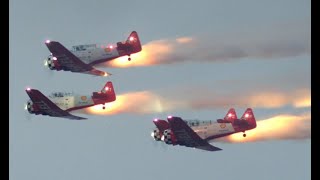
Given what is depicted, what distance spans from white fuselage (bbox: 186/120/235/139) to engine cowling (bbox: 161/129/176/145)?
291 cm

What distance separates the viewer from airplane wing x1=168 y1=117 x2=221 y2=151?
104650 mm

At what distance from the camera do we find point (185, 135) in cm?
10638

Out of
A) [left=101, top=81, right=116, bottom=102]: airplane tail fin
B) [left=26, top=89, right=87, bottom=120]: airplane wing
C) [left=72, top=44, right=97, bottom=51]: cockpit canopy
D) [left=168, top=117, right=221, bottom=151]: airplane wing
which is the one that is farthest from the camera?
[left=101, top=81, right=116, bottom=102]: airplane tail fin

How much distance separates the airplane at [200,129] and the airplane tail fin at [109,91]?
233 inches

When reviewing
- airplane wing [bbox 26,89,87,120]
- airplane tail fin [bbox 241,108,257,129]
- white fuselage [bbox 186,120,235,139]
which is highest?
airplane wing [bbox 26,89,87,120]

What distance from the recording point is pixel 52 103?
352ft

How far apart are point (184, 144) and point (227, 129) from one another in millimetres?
5502

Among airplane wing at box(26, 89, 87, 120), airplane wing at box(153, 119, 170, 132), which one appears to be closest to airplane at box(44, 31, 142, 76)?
airplane wing at box(26, 89, 87, 120)

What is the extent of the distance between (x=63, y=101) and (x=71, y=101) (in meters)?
0.98

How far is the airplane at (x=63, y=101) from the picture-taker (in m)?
107

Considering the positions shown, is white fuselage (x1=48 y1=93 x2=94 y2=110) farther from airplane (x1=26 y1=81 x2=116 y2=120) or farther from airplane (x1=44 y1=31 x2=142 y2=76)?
airplane (x1=44 y1=31 x2=142 y2=76)
